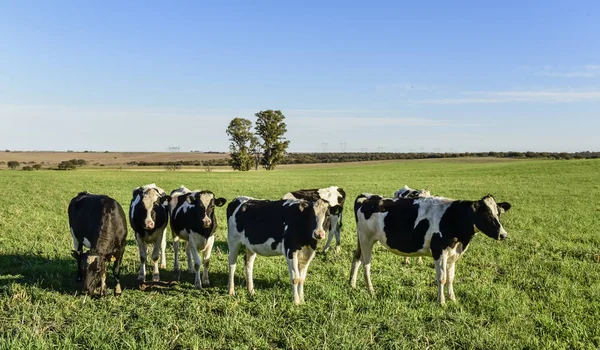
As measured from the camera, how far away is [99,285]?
27.1ft

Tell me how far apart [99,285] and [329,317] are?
4579mm

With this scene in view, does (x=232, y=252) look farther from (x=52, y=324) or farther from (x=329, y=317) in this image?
(x=52, y=324)

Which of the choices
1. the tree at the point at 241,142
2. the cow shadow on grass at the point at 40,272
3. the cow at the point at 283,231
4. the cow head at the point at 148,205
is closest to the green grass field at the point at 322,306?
the cow shadow on grass at the point at 40,272

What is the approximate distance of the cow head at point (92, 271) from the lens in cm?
780

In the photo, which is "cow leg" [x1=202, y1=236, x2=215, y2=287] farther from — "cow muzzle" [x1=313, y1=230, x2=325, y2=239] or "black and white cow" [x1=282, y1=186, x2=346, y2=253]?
"black and white cow" [x1=282, y1=186, x2=346, y2=253]

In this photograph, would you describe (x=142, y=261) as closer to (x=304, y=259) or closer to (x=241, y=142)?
(x=304, y=259)

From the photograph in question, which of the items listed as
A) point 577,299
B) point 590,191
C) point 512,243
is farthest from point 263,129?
point 577,299

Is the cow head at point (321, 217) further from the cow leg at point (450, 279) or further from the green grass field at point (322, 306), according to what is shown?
the cow leg at point (450, 279)

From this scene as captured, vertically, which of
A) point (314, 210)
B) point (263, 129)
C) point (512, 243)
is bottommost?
point (512, 243)

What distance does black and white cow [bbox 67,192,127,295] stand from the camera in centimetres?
795

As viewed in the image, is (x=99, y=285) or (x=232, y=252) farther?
(x=232, y=252)

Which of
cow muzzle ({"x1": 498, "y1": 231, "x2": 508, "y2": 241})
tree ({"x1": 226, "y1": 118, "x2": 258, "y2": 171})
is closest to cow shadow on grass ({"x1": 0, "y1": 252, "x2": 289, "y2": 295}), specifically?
cow muzzle ({"x1": 498, "y1": 231, "x2": 508, "y2": 241})

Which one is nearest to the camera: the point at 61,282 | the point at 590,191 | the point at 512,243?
the point at 61,282

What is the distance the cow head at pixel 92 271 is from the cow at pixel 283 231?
2.47m
